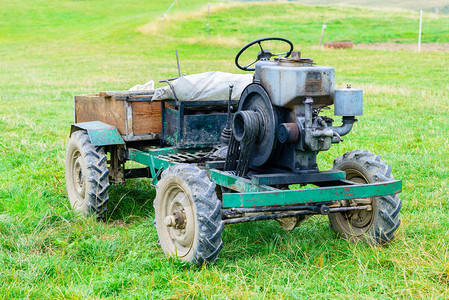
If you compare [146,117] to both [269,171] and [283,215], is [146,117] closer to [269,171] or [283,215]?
[269,171]

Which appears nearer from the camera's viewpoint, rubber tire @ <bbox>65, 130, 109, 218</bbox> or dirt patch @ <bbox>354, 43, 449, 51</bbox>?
rubber tire @ <bbox>65, 130, 109, 218</bbox>

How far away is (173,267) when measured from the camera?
4.63m

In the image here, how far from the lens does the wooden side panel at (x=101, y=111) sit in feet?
21.1

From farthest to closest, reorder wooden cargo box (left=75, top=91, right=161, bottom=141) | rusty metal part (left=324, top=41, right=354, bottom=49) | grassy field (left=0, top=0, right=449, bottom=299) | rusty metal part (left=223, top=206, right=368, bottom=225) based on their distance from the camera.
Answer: rusty metal part (left=324, top=41, right=354, bottom=49) < wooden cargo box (left=75, top=91, right=161, bottom=141) < rusty metal part (left=223, top=206, right=368, bottom=225) < grassy field (left=0, top=0, right=449, bottom=299)

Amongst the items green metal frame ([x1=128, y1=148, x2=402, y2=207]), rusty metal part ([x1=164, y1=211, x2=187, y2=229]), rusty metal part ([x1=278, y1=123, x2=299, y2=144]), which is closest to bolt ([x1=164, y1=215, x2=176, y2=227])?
rusty metal part ([x1=164, y1=211, x2=187, y2=229])

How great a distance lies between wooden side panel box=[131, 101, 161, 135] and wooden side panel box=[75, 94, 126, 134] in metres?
0.13

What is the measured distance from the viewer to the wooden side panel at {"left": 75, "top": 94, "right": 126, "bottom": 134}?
6.42 metres

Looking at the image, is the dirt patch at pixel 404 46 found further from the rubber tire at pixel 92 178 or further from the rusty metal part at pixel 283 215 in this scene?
the rusty metal part at pixel 283 215

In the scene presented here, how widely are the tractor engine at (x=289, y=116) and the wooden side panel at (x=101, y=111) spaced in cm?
177

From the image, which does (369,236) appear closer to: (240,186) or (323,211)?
(323,211)

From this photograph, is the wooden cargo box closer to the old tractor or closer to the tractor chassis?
the old tractor

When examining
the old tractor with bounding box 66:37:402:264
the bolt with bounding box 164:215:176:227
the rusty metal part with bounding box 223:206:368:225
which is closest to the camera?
the old tractor with bounding box 66:37:402:264

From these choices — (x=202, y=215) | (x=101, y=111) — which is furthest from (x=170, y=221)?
(x=101, y=111)

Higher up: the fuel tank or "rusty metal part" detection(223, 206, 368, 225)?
the fuel tank
